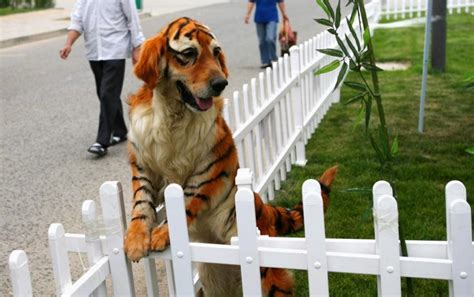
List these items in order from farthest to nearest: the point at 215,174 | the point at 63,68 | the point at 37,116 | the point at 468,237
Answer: the point at 63,68 → the point at 37,116 → the point at 215,174 → the point at 468,237

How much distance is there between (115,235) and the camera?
8.41 ft

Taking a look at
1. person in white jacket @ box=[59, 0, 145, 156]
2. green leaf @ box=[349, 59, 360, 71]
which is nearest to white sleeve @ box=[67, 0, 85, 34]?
person in white jacket @ box=[59, 0, 145, 156]

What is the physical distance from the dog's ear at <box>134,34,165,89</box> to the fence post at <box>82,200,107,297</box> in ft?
1.96

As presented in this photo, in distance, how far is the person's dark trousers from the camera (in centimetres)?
674

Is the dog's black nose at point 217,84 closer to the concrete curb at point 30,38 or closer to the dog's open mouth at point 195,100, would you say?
the dog's open mouth at point 195,100

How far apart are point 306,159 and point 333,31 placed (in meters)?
3.98

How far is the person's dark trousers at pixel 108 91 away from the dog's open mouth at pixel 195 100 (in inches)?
158

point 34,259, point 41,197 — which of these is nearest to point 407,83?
point 41,197

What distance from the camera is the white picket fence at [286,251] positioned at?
7.23ft

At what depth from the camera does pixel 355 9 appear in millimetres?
2354

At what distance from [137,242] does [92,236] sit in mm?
173

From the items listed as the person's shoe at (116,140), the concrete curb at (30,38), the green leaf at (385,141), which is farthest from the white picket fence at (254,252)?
the concrete curb at (30,38)

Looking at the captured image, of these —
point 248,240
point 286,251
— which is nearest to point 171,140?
point 248,240

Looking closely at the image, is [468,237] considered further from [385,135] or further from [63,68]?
[63,68]
